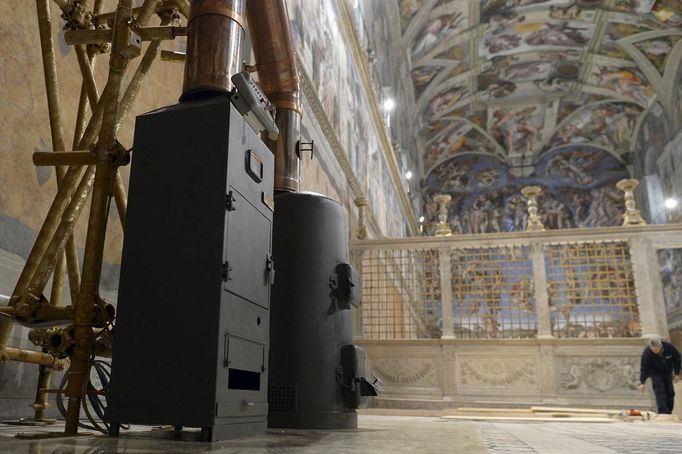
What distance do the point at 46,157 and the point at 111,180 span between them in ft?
1.13

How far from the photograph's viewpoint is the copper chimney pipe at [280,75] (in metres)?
4.04

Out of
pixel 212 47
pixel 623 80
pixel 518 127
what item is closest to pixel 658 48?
pixel 623 80

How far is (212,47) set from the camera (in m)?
2.80

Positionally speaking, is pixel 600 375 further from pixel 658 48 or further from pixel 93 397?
pixel 658 48

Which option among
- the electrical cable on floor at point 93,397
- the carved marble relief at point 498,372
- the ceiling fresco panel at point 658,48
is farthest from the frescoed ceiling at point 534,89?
the electrical cable on floor at point 93,397

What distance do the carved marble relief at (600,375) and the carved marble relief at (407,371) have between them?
6.83ft

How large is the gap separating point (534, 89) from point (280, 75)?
87.6 feet

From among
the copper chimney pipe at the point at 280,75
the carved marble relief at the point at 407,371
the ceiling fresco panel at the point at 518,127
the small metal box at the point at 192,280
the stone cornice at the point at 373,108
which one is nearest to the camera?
the small metal box at the point at 192,280

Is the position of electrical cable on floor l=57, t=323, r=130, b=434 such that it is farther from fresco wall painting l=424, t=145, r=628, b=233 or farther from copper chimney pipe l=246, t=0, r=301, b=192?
fresco wall painting l=424, t=145, r=628, b=233

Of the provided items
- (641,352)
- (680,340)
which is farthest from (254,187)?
(680,340)

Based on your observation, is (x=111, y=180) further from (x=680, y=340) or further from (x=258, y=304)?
(x=680, y=340)

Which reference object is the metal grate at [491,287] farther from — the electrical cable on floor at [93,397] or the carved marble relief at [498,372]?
the electrical cable on floor at [93,397]

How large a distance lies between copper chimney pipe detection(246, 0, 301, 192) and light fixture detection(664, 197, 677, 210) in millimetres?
22639

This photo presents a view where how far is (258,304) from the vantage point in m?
2.62
